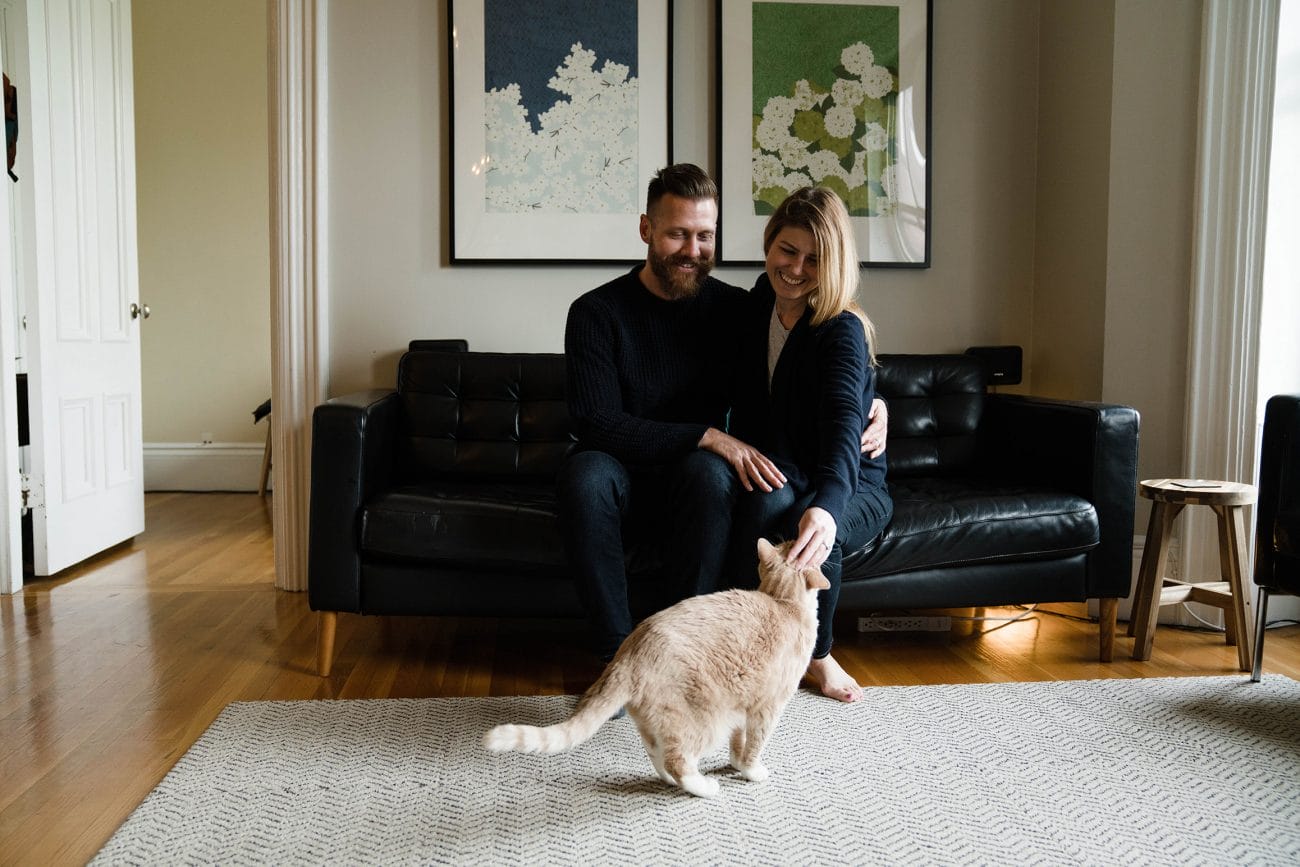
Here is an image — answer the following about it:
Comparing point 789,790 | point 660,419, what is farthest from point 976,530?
point 789,790

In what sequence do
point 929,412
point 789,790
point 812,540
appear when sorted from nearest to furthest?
point 789,790, point 812,540, point 929,412

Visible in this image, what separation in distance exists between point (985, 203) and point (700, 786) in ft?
7.76

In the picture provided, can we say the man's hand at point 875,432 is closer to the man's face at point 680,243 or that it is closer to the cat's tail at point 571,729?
the man's face at point 680,243

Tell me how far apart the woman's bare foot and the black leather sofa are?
189mm

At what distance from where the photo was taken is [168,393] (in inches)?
202

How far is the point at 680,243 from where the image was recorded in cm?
209

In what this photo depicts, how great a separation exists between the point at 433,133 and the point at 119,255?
1598 millimetres

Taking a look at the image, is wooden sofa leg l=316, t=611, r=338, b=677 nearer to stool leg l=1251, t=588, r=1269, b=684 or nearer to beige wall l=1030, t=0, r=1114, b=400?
stool leg l=1251, t=588, r=1269, b=684

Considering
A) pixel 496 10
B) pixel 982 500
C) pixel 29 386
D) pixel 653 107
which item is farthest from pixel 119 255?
pixel 982 500

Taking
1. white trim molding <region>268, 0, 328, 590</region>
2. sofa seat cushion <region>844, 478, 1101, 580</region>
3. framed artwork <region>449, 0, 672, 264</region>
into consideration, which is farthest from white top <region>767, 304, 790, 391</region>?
white trim molding <region>268, 0, 328, 590</region>

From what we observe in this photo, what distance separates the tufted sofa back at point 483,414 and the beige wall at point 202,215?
2804mm

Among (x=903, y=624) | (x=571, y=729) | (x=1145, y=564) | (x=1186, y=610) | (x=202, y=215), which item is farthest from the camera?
(x=202, y=215)

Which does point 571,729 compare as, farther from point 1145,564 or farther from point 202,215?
point 202,215

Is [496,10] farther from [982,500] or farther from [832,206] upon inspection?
[982,500]
